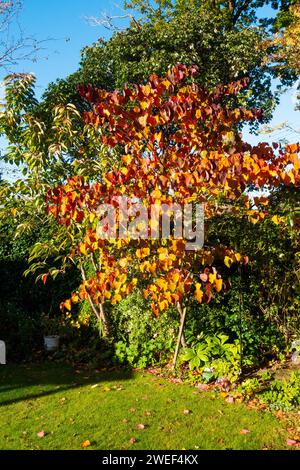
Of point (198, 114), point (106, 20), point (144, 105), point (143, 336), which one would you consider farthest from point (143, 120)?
point (106, 20)

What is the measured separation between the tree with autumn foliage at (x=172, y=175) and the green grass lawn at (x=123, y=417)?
1.10 metres

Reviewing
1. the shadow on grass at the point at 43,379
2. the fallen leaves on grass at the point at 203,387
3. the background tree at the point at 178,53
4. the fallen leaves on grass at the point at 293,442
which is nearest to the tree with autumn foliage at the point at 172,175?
the fallen leaves on grass at the point at 203,387

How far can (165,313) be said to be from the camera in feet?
21.5

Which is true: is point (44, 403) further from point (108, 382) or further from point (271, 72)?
point (271, 72)

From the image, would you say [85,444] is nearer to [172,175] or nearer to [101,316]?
[172,175]

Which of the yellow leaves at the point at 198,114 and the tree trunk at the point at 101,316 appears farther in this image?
the tree trunk at the point at 101,316

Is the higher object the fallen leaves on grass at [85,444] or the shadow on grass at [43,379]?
the fallen leaves on grass at [85,444]

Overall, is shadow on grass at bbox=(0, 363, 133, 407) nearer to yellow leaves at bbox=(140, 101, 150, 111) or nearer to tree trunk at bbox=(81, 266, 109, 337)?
tree trunk at bbox=(81, 266, 109, 337)

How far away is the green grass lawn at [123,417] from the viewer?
4.05m

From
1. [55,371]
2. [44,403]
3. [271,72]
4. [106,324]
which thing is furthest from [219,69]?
[44,403]

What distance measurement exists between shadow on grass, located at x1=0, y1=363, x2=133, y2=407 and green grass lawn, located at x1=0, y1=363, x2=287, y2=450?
1 centimetres

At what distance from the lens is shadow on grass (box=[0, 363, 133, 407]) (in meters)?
5.56

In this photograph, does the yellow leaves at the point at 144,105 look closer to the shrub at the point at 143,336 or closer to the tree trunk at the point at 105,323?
the shrub at the point at 143,336
